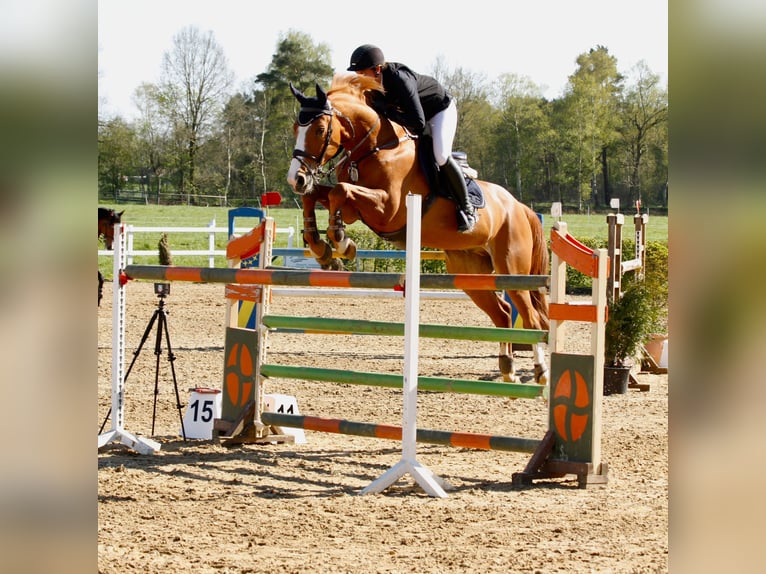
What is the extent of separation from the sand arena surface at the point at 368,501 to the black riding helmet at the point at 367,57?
90.3 inches

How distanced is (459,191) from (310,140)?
118 cm

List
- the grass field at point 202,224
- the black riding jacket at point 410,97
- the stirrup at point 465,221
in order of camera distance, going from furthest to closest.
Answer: the grass field at point 202,224 → the stirrup at point 465,221 → the black riding jacket at point 410,97

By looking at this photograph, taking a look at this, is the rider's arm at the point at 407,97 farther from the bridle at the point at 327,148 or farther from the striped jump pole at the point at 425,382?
the striped jump pole at the point at 425,382

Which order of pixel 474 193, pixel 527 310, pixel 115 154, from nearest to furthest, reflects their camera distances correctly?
pixel 474 193 < pixel 527 310 < pixel 115 154

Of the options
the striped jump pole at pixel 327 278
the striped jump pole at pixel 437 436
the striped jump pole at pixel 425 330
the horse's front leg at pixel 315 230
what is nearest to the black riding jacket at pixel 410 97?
the horse's front leg at pixel 315 230

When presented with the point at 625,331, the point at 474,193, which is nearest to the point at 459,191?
the point at 474,193

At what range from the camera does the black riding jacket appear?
17.8 feet

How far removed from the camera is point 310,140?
5.16 meters

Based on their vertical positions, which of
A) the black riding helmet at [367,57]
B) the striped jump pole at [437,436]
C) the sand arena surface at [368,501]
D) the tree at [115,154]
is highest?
the tree at [115,154]

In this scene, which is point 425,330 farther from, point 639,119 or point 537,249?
point 639,119

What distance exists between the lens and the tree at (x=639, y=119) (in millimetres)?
40944
